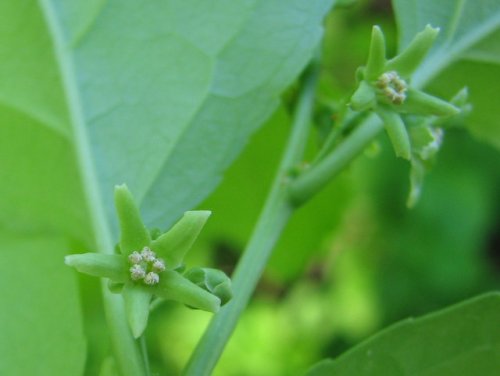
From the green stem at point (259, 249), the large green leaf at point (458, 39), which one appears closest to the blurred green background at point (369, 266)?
the large green leaf at point (458, 39)

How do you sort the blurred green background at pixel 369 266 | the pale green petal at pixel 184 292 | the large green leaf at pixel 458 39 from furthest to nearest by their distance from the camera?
1. the blurred green background at pixel 369 266
2. the large green leaf at pixel 458 39
3. the pale green petal at pixel 184 292

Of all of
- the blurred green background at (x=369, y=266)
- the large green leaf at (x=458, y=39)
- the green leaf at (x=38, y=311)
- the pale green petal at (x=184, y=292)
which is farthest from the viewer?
the blurred green background at (x=369, y=266)

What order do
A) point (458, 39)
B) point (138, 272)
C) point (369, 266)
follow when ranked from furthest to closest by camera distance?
point (369, 266), point (458, 39), point (138, 272)

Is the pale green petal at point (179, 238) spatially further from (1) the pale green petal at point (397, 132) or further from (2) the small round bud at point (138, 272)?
(1) the pale green petal at point (397, 132)

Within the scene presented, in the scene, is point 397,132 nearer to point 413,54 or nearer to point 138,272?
point 413,54

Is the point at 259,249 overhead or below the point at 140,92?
below

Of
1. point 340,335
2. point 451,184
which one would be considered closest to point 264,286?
point 340,335

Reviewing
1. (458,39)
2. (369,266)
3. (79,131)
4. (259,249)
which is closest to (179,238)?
(259,249)
